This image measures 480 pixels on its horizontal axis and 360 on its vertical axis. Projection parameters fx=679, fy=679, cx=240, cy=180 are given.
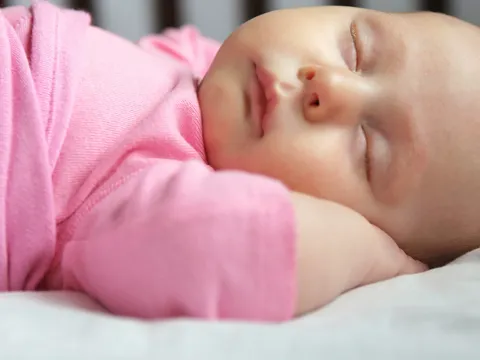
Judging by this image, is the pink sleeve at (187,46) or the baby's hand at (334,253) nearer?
the baby's hand at (334,253)

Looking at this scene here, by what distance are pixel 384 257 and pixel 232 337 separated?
270 mm

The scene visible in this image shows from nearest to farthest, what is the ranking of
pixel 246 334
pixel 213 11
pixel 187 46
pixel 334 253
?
pixel 246 334, pixel 334 253, pixel 187 46, pixel 213 11

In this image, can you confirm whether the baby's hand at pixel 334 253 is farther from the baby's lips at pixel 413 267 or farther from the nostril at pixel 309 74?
the nostril at pixel 309 74

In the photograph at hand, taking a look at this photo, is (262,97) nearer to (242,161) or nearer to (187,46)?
(242,161)

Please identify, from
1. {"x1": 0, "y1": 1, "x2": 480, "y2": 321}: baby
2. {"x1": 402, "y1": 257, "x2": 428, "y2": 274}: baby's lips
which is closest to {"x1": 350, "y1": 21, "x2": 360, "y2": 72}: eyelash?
{"x1": 0, "y1": 1, "x2": 480, "y2": 321}: baby

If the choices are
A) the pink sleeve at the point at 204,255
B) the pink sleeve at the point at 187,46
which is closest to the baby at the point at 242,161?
the pink sleeve at the point at 204,255

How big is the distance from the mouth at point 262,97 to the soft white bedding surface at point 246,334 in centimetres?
23

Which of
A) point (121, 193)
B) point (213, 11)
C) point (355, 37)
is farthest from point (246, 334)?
point (213, 11)

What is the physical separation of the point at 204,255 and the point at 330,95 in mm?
269

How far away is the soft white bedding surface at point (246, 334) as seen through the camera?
17.2 inches

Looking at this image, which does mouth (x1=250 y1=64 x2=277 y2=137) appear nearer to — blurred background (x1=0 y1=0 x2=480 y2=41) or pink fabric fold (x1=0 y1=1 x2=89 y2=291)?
pink fabric fold (x1=0 y1=1 x2=89 y2=291)

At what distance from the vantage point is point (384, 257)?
0.68 metres

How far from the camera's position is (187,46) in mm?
1003

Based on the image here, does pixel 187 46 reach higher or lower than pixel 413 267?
higher
